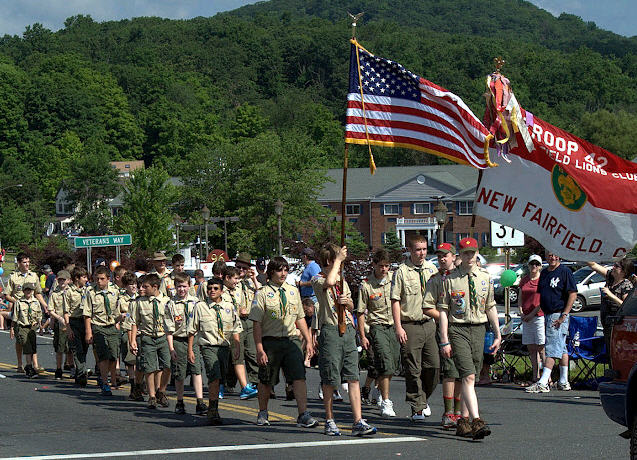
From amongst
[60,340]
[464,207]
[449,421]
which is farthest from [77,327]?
[464,207]

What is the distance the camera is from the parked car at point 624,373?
8.73m

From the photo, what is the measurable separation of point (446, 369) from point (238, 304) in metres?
3.91

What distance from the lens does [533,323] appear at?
15.5m

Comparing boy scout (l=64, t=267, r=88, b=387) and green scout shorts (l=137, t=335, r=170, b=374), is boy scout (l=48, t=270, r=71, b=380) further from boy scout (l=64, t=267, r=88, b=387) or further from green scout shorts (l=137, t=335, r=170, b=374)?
green scout shorts (l=137, t=335, r=170, b=374)

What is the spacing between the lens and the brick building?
9869cm

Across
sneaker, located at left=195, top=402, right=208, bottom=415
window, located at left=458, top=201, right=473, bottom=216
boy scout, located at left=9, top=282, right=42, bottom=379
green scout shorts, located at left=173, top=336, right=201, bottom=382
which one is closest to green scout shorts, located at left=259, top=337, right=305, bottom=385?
sneaker, located at left=195, top=402, right=208, bottom=415

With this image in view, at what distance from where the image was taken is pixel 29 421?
13.2 m

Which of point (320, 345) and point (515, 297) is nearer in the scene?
point (320, 345)

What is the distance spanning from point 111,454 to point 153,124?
14588 centimetres

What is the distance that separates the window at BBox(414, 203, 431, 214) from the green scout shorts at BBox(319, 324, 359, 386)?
288ft

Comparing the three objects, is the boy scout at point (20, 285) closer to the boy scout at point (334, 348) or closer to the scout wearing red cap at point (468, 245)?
the boy scout at point (334, 348)

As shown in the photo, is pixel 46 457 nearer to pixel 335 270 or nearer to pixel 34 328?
pixel 335 270

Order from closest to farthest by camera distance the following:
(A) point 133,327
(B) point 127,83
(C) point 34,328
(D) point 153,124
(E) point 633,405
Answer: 1. (E) point 633,405
2. (A) point 133,327
3. (C) point 34,328
4. (D) point 153,124
5. (B) point 127,83

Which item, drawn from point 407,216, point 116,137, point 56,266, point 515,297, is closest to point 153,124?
point 116,137
